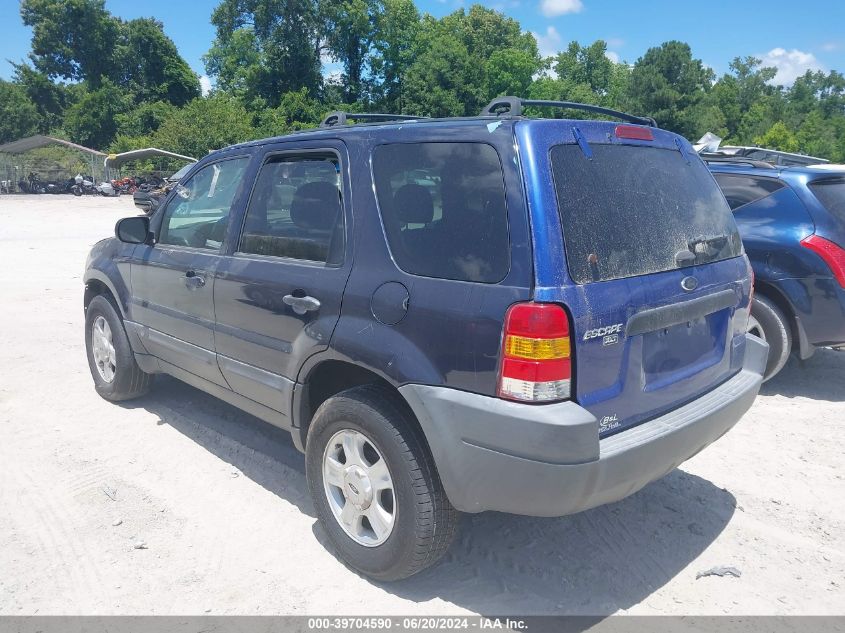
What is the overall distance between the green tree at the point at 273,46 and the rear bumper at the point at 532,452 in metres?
53.9

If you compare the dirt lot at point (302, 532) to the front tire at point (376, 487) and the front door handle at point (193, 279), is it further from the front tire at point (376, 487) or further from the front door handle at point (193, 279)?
the front door handle at point (193, 279)

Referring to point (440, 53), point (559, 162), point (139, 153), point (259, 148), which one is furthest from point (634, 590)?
point (440, 53)

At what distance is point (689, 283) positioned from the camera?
2893 millimetres

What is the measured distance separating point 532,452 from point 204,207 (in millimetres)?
Result: 2759

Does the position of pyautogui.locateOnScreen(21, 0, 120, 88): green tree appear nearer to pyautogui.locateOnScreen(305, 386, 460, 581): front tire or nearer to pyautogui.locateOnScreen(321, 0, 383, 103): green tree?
pyautogui.locateOnScreen(321, 0, 383, 103): green tree

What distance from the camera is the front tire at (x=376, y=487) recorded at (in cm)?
271

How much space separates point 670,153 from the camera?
3158 millimetres

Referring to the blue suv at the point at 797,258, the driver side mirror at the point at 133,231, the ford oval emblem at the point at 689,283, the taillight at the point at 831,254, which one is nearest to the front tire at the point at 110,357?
the driver side mirror at the point at 133,231

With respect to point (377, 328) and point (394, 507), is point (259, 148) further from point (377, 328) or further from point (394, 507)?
point (394, 507)

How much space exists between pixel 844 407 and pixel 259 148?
4602 mm

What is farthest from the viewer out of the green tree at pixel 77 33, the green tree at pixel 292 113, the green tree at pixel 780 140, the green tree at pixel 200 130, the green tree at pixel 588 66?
the green tree at pixel 588 66

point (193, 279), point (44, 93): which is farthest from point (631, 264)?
point (44, 93)

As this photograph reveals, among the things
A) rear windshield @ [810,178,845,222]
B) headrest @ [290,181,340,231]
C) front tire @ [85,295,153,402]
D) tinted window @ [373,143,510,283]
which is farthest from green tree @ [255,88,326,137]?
tinted window @ [373,143,510,283]

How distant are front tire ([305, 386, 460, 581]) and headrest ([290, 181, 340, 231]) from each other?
0.84m
